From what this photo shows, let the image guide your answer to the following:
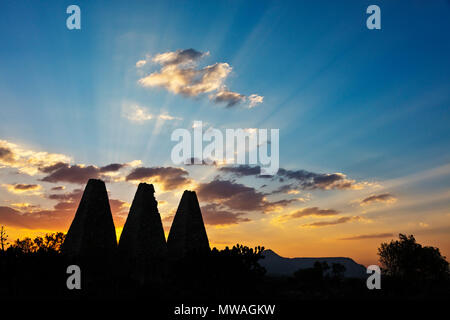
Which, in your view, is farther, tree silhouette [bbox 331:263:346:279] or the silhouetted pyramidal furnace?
tree silhouette [bbox 331:263:346:279]

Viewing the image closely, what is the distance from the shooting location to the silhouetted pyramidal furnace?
21.8 meters

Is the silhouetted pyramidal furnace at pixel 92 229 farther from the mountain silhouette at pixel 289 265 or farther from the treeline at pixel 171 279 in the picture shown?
the mountain silhouette at pixel 289 265

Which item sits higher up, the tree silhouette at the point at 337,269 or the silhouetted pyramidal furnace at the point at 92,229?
the silhouetted pyramidal furnace at the point at 92,229

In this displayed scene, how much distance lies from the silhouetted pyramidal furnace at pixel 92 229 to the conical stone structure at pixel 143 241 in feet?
2.94

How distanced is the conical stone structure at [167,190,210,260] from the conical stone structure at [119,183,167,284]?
1.34 metres

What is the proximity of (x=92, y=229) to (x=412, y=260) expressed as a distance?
1541 inches

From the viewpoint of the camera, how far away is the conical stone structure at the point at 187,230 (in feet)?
80.3

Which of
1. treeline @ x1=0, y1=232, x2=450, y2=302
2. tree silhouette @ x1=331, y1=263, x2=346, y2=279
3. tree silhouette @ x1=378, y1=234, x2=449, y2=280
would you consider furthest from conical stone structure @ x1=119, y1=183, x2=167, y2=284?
tree silhouette @ x1=378, y1=234, x2=449, y2=280

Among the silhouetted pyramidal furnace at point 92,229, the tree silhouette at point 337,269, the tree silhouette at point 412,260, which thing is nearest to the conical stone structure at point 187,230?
the silhouetted pyramidal furnace at point 92,229

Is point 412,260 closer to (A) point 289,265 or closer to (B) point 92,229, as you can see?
(B) point 92,229

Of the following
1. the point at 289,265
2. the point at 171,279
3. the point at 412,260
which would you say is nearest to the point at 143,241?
the point at 171,279

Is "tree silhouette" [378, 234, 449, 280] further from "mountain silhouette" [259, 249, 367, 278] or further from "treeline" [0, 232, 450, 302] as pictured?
"mountain silhouette" [259, 249, 367, 278]
